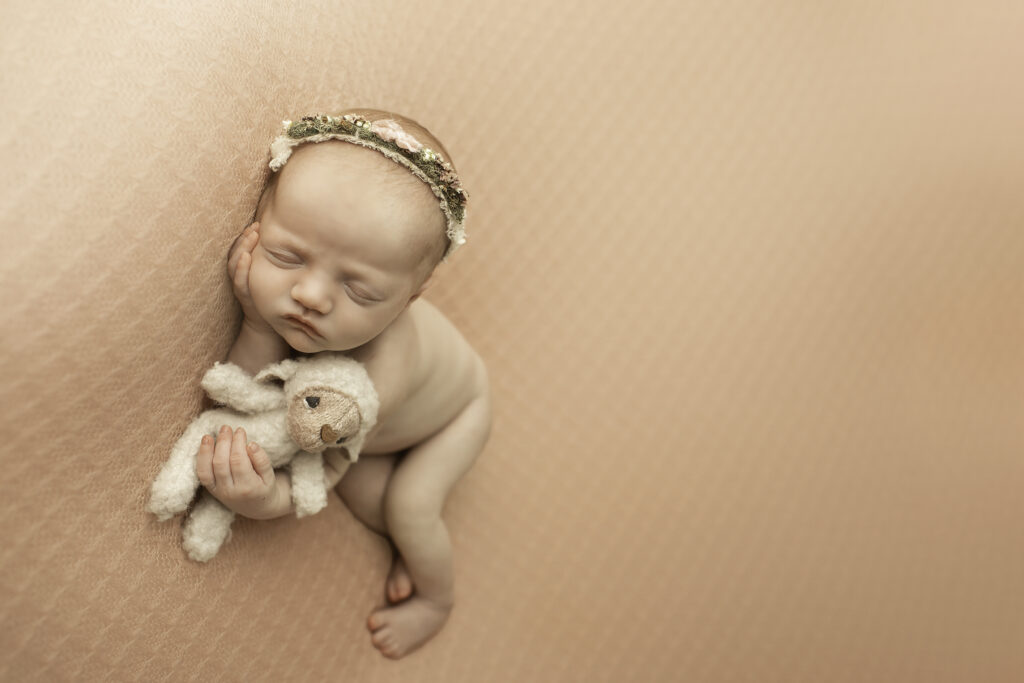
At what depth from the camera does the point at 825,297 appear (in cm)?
127

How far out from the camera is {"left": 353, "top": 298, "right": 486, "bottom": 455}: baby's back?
0.81m

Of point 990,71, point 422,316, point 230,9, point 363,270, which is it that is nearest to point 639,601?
point 422,316

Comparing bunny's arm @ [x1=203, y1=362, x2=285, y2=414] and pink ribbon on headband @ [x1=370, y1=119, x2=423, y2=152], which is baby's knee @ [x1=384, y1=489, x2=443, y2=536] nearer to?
bunny's arm @ [x1=203, y1=362, x2=285, y2=414]

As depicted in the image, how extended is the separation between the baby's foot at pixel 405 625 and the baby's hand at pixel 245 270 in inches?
15.6

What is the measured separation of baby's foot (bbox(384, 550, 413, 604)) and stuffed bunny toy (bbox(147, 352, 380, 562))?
0.25m

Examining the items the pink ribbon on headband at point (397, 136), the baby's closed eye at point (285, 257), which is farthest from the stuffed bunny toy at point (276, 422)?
the pink ribbon on headband at point (397, 136)

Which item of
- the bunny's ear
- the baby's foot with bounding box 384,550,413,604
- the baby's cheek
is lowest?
the baby's foot with bounding box 384,550,413,604

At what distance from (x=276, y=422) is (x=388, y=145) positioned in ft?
0.88

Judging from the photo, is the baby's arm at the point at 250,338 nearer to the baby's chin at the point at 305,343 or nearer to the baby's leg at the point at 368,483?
the baby's chin at the point at 305,343

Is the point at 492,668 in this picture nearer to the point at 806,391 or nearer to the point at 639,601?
the point at 639,601

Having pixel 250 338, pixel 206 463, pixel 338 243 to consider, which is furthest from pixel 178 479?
pixel 338 243

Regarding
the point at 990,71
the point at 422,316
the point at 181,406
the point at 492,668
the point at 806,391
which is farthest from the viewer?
the point at 990,71

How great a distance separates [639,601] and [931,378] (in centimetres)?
57

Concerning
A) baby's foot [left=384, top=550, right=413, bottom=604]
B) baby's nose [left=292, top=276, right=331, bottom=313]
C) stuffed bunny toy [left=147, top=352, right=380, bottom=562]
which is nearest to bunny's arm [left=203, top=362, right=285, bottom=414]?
stuffed bunny toy [left=147, top=352, right=380, bottom=562]
